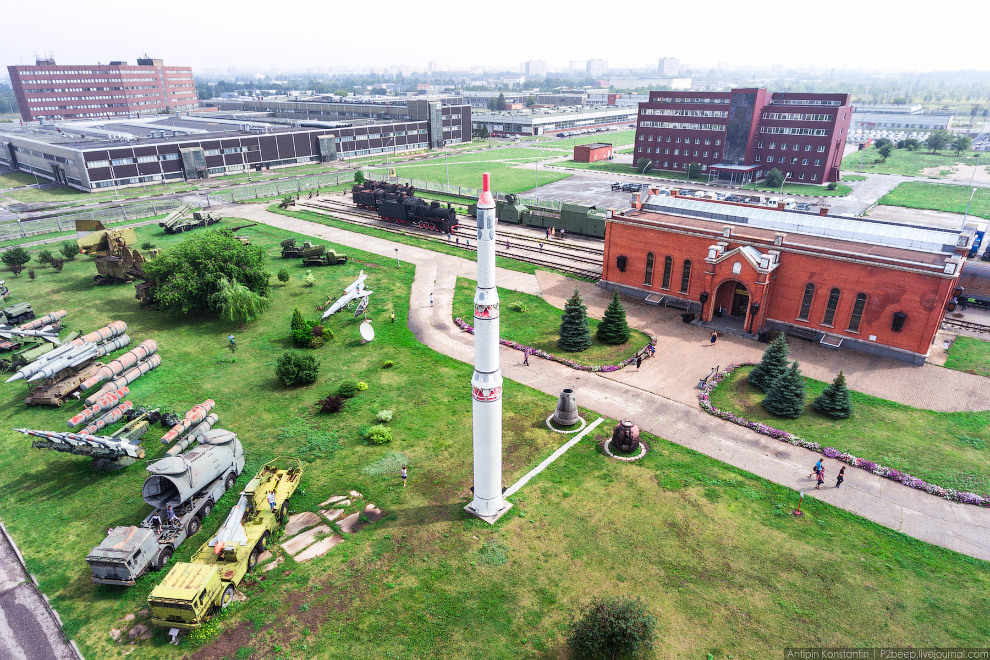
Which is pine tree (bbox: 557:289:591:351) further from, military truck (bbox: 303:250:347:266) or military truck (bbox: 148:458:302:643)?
military truck (bbox: 303:250:347:266)

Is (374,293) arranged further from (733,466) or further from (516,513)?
(733,466)

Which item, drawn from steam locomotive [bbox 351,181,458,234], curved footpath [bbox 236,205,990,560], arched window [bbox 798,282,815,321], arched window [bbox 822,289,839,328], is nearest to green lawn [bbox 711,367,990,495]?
curved footpath [bbox 236,205,990,560]

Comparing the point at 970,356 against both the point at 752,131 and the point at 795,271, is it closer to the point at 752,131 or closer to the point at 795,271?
the point at 795,271

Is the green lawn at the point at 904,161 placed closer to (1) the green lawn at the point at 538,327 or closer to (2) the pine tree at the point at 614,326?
(1) the green lawn at the point at 538,327

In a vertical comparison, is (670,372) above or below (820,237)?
below

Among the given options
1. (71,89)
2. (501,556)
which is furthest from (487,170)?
(71,89)

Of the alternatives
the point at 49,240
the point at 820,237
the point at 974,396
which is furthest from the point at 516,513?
the point at 49,240

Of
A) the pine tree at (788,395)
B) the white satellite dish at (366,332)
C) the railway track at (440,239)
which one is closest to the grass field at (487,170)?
the railway track at (440,239)
